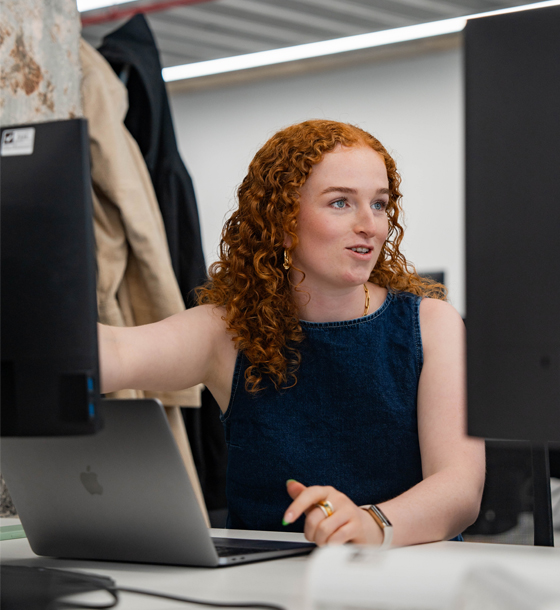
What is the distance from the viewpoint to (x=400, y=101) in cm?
530

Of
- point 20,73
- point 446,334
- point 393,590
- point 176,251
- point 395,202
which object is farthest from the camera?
point 176,251

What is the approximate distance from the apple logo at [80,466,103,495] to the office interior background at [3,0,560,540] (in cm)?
395

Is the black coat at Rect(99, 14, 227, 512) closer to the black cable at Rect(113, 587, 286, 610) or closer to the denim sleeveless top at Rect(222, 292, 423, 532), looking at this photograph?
the denim sleeveless top at Rect(222, 292, 423, 532)

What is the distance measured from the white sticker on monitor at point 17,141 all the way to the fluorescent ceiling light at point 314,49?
4339 millimetres

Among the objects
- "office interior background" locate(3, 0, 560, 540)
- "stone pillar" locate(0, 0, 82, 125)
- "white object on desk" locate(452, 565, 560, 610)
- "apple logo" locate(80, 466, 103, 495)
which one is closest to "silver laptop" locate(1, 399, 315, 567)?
"apple logo" locate(80, 466, 103, 495)

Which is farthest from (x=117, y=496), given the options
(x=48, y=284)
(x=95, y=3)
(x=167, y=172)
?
(x=95, y=3)

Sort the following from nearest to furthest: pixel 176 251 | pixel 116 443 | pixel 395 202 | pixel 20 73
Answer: pixel 116 443 < pixel 395 202 < pixel 20 73 < pixel 176 251

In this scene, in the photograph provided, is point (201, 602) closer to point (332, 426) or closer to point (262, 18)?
point (332, 426)

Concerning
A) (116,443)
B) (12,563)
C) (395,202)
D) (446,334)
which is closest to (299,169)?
(395,202)

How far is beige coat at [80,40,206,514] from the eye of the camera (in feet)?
5.80

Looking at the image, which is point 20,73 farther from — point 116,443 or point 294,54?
point 294,54

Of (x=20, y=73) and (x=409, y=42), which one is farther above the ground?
(x=409, y=42)

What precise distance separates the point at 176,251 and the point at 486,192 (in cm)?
152

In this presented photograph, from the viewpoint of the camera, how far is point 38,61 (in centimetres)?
160
